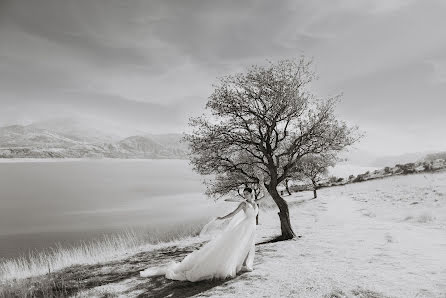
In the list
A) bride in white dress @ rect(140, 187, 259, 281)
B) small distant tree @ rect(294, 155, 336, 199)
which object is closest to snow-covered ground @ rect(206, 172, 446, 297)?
bride in white dress @ rect(140, 187, 259, 281)

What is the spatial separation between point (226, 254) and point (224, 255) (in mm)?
82

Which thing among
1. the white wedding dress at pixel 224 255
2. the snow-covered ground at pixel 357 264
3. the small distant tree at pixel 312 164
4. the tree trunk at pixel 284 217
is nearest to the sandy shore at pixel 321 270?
the snow-covered ground at pixel 357 264

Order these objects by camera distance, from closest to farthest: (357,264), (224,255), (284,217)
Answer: (224,255), (357,264), (284,217)

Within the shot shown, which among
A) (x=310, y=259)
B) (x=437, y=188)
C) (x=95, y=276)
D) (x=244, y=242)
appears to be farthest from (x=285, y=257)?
(x=437, y=188)

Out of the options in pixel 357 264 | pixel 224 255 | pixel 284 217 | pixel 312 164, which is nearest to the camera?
pixel 224 255

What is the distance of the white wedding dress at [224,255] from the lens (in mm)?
10844

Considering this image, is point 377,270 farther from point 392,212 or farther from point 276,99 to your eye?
point 392,212

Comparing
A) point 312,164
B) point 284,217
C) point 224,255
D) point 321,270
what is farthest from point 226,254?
point 312,164

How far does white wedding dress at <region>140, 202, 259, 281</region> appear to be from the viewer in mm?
10844

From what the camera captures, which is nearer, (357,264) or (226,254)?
(226,254)

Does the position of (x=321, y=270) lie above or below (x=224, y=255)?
below

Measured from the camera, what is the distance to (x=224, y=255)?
429 inches

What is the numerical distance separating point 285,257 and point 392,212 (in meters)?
19.6

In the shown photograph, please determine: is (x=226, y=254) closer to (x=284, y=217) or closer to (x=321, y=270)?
(x=321, y=270)
